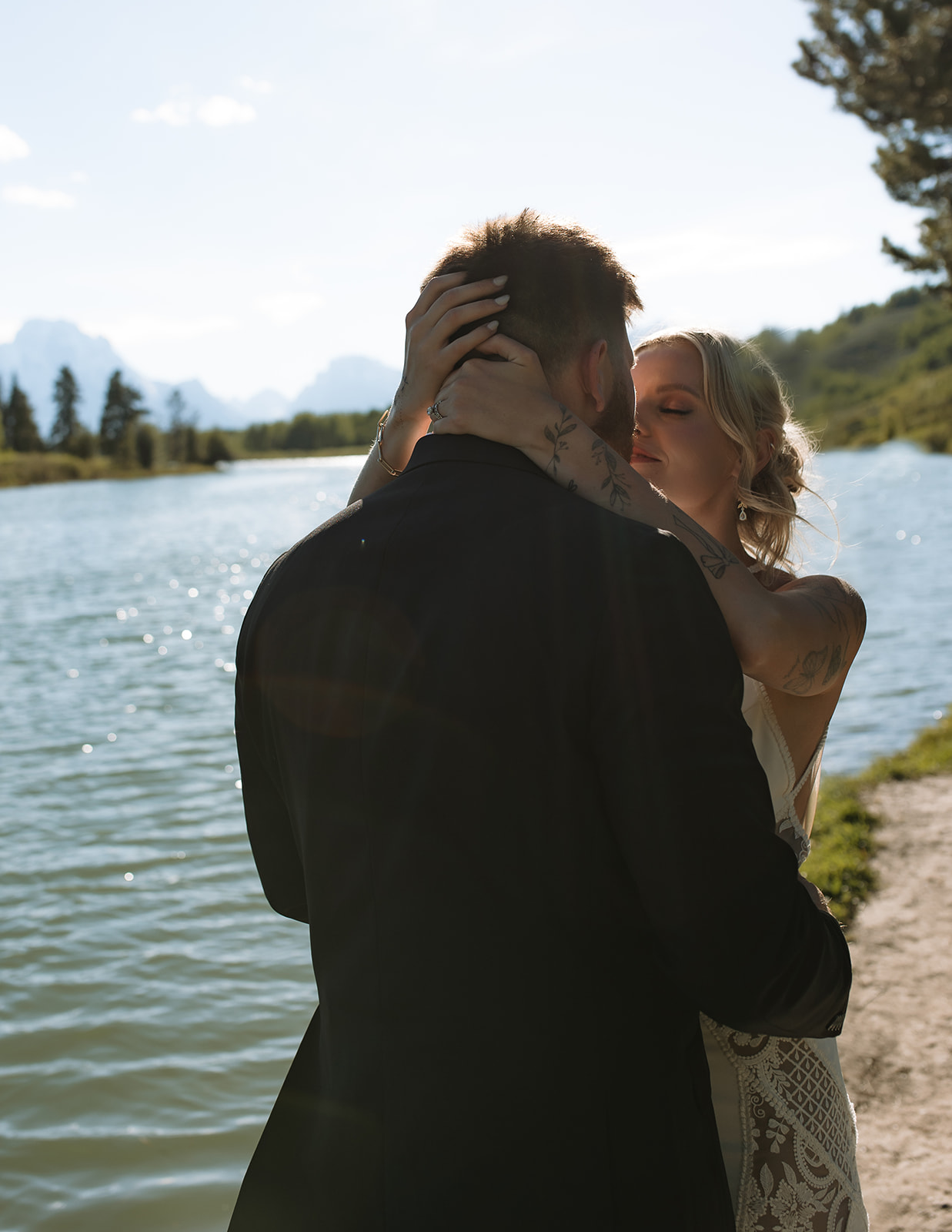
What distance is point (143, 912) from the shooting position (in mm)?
8156

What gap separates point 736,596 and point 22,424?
103739mm

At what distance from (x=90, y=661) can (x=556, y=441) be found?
59.3 ft

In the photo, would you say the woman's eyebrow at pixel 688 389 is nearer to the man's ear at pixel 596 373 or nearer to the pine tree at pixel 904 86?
the man's ear at pixel 596 373

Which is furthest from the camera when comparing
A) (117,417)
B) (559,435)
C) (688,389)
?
(117,417)

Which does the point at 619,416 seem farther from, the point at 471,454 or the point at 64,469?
the point at 64,469

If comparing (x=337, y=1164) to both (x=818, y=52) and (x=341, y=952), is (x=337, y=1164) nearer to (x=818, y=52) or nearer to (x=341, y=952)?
(x=341, y=952)

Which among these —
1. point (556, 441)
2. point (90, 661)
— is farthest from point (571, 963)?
point (90, 661)

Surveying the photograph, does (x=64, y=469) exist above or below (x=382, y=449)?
above

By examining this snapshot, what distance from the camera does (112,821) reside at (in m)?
10.1

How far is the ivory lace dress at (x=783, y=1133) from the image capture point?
6.81ft

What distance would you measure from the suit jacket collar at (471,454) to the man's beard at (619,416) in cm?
27

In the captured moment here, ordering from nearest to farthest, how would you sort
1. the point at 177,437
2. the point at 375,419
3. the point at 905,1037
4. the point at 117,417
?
the point at 905,1037
the point at 117,417
the point at 375,419
the point at 177,437

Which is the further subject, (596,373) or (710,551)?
(710,551)

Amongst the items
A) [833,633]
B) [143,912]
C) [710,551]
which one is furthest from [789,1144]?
[143,912]
